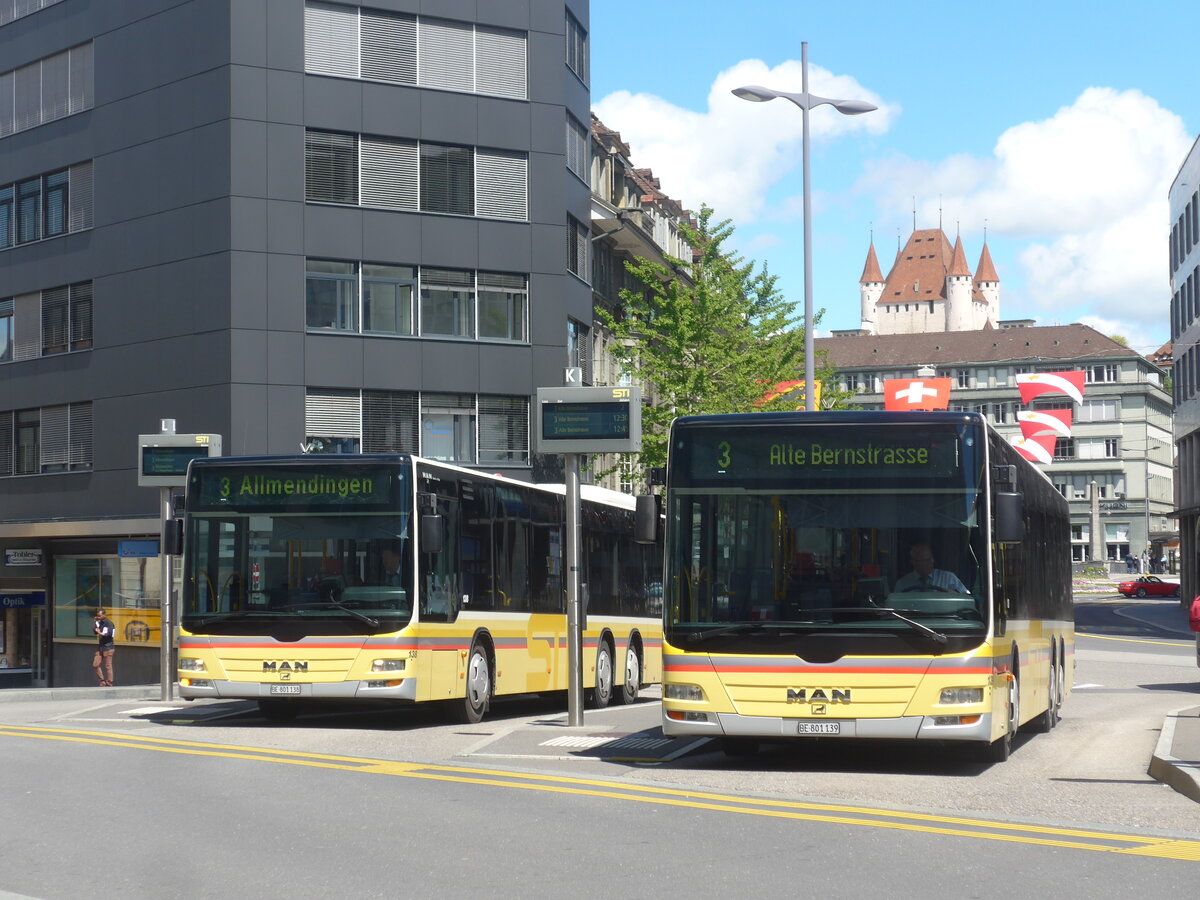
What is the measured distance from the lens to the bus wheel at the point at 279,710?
20.8 m

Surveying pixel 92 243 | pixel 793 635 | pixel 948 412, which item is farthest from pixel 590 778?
pixel 92 243

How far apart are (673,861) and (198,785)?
4.93 metres

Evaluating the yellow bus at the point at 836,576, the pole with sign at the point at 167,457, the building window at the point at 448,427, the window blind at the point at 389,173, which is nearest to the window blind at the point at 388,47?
the window blind at the point at 389,173

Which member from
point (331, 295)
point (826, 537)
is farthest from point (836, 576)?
point (331, 295)

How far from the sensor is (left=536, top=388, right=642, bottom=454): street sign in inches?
744

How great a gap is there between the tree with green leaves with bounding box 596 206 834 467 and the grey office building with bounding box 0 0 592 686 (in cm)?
403

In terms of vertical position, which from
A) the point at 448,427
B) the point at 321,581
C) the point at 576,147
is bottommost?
the point at 321,581

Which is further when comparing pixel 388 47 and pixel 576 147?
pixel 576 147

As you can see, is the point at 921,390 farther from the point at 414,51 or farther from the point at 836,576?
the point at 836,576

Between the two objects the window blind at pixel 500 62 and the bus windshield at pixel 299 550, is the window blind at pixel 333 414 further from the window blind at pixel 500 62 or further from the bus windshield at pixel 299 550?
the bus windshield at pixel 299 550

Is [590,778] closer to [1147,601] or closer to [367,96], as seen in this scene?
[367,96]

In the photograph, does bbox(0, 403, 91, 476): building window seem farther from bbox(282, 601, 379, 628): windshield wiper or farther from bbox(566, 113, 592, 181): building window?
bbox(282, 601, 379, 628): windshield wiper

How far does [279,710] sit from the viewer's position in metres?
20.9

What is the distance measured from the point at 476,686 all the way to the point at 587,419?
340 cm
